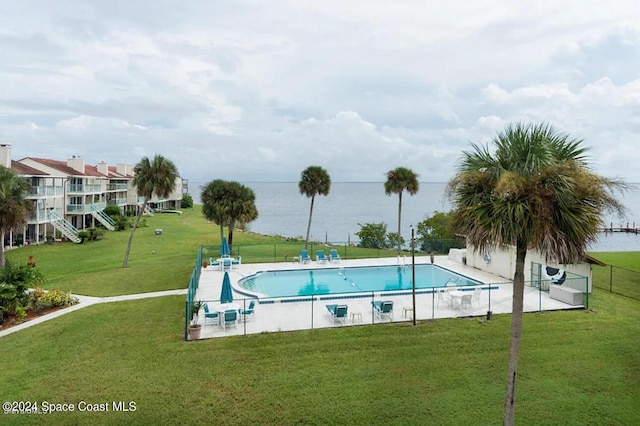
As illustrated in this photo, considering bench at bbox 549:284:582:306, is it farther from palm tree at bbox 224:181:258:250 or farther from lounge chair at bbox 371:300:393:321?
palm tree at bbox 224:181:258:250

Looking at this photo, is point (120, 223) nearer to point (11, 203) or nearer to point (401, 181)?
point (11, 203)

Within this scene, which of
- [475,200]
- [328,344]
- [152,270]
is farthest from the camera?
[152,270]

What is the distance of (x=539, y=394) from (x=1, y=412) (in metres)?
12.2

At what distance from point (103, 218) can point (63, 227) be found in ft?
31.4

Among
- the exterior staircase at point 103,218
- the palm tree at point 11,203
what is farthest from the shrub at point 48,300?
the exterior staircase at point 103,218

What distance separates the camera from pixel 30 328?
47.6ft

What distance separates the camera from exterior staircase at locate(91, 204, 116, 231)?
167 feet

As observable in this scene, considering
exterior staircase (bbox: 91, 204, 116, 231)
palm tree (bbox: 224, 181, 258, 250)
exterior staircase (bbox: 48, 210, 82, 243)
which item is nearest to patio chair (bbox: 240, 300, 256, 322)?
palm tree (bbox: 224, 181, 258, 250)

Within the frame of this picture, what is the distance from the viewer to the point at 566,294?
17531 mm

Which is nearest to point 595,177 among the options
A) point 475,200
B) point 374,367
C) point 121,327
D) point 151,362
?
point 475,200

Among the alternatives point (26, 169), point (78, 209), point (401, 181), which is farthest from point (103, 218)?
point (401, 181)

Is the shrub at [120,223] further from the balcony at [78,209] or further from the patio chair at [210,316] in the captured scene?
the patio chair at [210,316]

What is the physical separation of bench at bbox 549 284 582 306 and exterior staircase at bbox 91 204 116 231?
1944 inches

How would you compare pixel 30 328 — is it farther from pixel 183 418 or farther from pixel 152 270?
pixel 152 270
